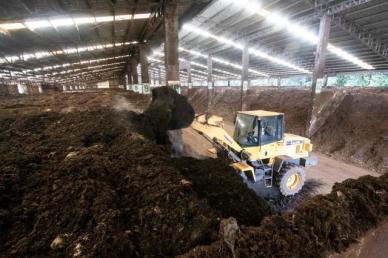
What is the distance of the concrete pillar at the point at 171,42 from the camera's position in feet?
27.8

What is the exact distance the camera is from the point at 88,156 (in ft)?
7.34

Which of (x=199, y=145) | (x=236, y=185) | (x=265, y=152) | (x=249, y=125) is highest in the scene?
(x=249, y=125)

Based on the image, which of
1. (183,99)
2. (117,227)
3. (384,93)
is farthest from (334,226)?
(384,93)

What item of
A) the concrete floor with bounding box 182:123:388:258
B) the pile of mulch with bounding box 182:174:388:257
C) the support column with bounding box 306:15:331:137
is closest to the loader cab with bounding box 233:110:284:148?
the concrete floor with bounding box 182:123:388:258

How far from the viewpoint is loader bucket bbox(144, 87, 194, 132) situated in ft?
16.3

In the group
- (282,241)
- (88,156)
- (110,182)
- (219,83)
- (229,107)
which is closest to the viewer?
(282,241)

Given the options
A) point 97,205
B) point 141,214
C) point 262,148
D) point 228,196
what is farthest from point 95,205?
point 262,148

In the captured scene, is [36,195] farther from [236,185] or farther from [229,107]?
[229,107]

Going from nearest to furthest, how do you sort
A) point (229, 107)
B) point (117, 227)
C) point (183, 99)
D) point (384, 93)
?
1. point (117, 227)
2. point (183, 99)
3. point (384, 93)
4. point (229, 107)

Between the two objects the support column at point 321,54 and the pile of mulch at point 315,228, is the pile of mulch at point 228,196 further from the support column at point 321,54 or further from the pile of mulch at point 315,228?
the support column at point 321,54

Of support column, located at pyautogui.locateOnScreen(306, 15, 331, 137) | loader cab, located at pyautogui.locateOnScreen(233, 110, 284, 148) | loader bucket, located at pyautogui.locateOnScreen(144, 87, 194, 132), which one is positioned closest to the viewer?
loader bucket, located at pyautogui.locateOnScreen(144, 87, 194, 132)

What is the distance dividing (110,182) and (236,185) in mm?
1974

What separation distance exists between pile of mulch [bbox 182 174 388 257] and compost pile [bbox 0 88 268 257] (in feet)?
0.66

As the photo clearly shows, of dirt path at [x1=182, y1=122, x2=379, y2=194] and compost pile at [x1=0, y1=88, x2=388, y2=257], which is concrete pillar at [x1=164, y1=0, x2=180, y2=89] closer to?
dirt path at [x1=182, y1=122, x2=379, y2=194]
